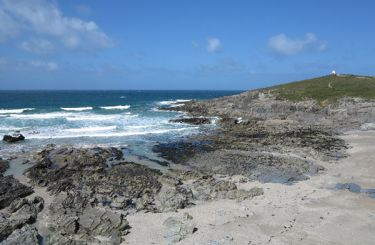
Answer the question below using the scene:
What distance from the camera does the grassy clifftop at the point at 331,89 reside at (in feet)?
196

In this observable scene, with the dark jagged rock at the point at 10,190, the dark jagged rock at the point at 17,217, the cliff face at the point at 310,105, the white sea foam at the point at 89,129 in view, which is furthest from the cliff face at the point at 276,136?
the white sea foam at the point at 89,129

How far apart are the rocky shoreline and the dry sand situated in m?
0.62

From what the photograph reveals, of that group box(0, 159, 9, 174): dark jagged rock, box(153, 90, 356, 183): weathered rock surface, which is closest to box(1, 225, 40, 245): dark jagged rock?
box(0, 159, 9, 174): dark jagged rock

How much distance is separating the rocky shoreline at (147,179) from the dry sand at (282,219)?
2.02 ft

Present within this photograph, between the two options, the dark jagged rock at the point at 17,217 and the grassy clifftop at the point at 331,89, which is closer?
Result: the dark jagged rock at the point at 17,217

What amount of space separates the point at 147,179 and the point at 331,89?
51.8m

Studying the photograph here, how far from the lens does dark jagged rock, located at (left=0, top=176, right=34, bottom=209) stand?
Result: 19.7 meters

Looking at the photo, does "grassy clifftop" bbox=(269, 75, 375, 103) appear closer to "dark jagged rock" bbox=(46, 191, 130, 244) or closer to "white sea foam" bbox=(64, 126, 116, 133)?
"white sea foam" bbox=(64, 126, 116, 133)

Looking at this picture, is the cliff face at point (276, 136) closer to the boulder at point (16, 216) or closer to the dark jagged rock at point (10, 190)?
the dark jagged rock at point (10, 190)

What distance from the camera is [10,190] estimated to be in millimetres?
20953

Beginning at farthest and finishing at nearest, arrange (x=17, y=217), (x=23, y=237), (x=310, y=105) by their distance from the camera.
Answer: (x=310, y=105) → (x=17, y=217) → (x=23, y=237)

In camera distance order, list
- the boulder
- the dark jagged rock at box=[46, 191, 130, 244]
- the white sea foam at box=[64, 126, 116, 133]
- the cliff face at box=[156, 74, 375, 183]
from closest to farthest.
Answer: the dark jagged rock at box=[46, 191, 130, 244] < the boulder < the cliff face at box=[156, 74, 375, 183] < the white sea foam at box=[64, 126, 116, 133]

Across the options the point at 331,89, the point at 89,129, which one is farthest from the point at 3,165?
the point at 331,89

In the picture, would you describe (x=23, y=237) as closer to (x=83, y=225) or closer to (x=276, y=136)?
(x=83, y=225)
